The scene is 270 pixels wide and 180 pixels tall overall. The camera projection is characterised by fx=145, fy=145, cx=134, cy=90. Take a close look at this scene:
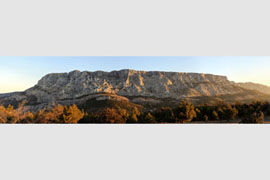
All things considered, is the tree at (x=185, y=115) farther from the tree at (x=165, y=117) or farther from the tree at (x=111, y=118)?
the tree at (x=111, y=118)

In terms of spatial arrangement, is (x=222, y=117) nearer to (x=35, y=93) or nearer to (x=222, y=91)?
(x=222, y=91)

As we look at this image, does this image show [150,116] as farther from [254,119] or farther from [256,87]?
[256,87]

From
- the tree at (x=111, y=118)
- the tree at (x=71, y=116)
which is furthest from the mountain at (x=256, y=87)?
the tree at (x=71, y=116)

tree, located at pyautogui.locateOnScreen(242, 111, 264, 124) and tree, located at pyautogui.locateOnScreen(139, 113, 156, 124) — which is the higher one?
tree, located at pyautogui.locateOnScreen(242, 111, 264, 124)

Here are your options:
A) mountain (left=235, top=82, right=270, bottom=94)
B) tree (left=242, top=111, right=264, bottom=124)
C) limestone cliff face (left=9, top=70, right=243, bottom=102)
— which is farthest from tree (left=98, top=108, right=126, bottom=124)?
mountain (left=235, top=82, right=270, bottom=94)

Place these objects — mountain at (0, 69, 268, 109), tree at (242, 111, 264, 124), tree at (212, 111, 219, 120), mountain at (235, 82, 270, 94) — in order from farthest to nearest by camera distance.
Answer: mountain at (0, 69, 268, 109)
mountain at (235, 82, 270, 94)
tree at (212, 111, 219, 120)
tree at (242, 111, 264, 124)

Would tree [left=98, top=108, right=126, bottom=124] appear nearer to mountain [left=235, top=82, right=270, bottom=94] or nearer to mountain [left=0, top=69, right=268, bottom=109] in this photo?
mountain [left=0, top=69, right=268, bottom=109]

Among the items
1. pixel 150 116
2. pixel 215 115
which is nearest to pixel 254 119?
pixel 215 115

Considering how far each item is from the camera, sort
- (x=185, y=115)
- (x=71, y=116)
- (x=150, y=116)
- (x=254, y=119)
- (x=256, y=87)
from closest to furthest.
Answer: (x=254, y=119)
(x=71, y=116)
(x=185, y=115)
(x=150, y=116)
(x=256, y=87)
